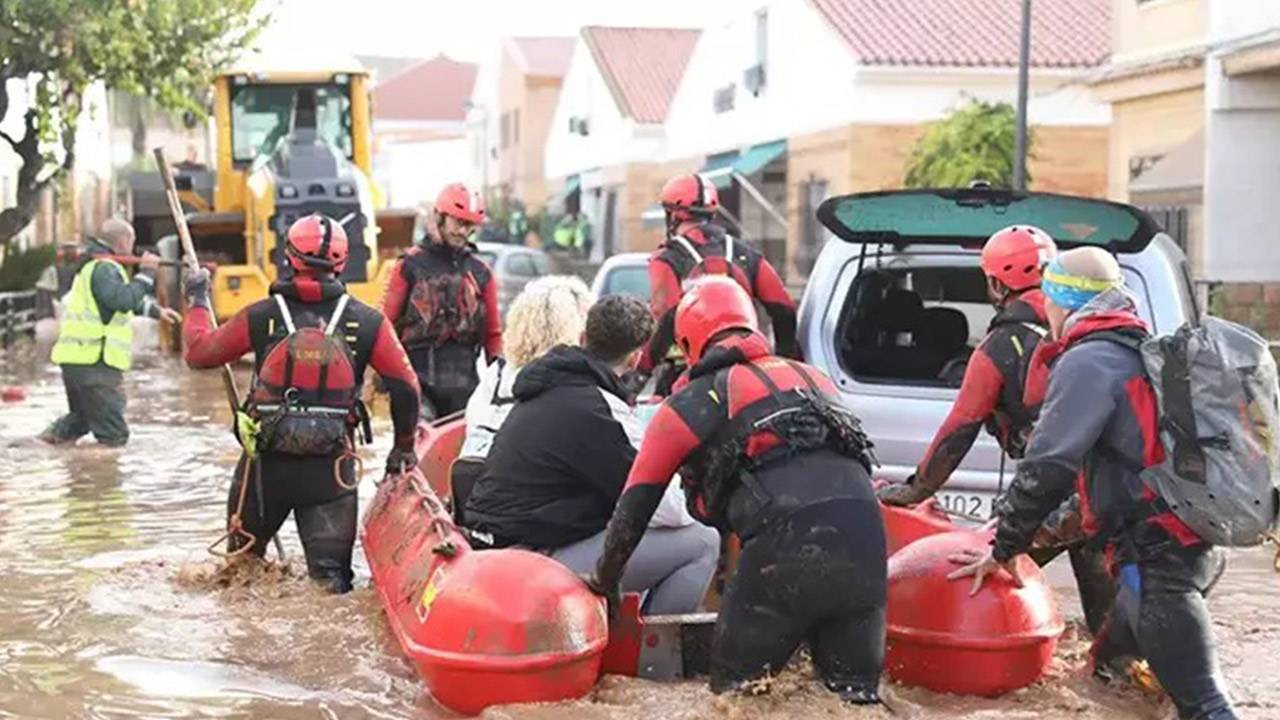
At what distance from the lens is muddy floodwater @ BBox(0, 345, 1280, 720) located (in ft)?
21.5

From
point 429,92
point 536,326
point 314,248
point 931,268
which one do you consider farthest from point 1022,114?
point 429,92

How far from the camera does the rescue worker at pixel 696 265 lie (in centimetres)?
952

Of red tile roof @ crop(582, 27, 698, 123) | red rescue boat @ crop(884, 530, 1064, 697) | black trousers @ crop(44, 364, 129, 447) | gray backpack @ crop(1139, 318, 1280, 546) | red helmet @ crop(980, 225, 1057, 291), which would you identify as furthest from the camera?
red tile roof @ crop(582, 27, 698, 123)

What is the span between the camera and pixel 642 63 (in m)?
56.7

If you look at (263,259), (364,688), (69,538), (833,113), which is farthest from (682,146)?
(364,688)

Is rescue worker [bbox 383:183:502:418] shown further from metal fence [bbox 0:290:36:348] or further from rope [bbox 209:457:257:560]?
metal fence [bbox 0:290:36:348]

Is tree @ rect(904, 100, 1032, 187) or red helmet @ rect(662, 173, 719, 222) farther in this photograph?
tree @ rect(904, 100, 1032, 187)

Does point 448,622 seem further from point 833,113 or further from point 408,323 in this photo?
point 833,113

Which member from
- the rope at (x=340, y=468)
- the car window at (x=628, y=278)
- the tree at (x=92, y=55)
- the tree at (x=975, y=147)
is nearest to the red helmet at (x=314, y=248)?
the rope at (x=340, y=468)

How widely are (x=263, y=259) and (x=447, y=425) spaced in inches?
503

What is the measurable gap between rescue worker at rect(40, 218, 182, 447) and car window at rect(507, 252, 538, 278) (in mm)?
15940

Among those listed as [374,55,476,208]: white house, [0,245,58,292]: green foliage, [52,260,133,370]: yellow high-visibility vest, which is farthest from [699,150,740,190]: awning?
[52,260,133,370]: yellow high-visibility vest

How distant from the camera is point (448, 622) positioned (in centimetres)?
639

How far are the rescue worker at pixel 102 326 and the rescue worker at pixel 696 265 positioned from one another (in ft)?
16.5
